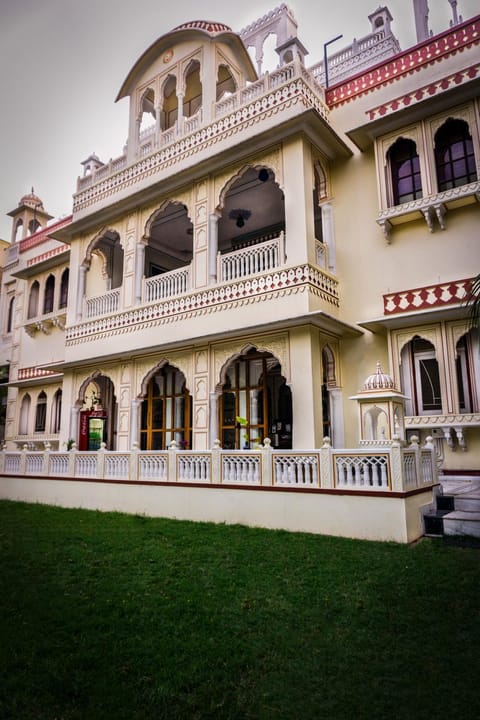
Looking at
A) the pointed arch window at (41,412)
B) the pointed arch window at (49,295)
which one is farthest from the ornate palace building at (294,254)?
the pointed arch window at (41,412)

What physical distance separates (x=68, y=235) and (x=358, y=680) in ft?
40.6

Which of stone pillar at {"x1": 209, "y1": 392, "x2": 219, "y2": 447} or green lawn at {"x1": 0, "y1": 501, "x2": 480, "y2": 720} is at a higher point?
stone pillar at {"x1": 209, "y1": 392, "x2": 219, "y2": 447}

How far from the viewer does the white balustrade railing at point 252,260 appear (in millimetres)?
9039

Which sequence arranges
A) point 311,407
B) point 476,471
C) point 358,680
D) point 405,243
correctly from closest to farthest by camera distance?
point 358,680
point 476,471
point 311,407
point 405,243

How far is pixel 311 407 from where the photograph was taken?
820cm

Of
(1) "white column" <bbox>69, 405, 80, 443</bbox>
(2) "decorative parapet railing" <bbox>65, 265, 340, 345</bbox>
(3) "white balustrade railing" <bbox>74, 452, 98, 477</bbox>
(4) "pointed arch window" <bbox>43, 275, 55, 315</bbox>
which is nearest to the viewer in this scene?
(2) "decorative parapet railing" <bbox>65, 265, 340, 345</bbox>

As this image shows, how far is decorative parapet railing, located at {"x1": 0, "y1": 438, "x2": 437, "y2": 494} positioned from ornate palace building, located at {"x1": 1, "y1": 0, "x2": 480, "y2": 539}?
3.5 inches

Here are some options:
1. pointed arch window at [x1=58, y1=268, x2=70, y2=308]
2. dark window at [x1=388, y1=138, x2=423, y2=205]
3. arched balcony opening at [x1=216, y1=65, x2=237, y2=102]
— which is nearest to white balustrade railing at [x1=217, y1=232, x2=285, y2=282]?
dark window at [x1=388, y1=138, x2=423, y2=205]

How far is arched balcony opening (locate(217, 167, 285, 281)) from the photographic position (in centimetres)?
927

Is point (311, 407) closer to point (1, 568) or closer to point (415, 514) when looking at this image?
point (415, 514)

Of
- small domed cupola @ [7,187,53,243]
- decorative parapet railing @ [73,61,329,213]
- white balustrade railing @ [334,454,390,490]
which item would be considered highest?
small domed cupola @ [7,187,53,243]

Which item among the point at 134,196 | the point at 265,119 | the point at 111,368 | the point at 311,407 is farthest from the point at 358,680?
the point at 134,196

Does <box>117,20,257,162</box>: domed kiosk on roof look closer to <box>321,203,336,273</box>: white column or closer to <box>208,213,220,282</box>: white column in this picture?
<box>208,213,220,282</box>: white column

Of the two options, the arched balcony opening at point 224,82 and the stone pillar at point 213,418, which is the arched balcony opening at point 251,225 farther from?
the arched balcony opening at point 224,82
